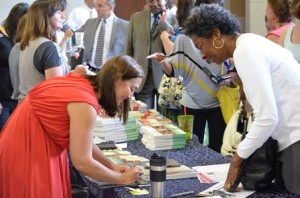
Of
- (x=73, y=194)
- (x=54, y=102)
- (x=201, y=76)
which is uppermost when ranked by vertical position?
(x=54, y=102)

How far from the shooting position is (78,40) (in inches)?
201

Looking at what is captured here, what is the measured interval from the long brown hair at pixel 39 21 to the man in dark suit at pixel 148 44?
1.30 metres

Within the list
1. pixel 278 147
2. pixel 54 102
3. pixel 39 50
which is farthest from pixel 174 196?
pixel 39 50

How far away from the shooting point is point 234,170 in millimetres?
1912

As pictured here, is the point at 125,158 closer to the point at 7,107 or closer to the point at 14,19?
the point at 7,107

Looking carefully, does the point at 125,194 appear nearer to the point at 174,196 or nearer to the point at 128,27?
the point at 174,196

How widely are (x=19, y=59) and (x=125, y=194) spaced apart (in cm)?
156

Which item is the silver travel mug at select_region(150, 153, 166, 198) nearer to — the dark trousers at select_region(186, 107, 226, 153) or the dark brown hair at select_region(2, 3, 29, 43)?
the dark trousers at select_region(186, 107, 226, 153)

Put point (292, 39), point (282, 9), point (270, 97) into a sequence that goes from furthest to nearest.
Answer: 1. point (282, 9)
2. point (292, 39)
3. point (270, 97)

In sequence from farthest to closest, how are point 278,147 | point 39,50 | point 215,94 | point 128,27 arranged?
point 128,27 < point 215,94 < point 39,50 < point 278,147

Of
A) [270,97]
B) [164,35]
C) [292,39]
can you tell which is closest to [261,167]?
[270,97]

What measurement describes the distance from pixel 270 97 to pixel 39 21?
1782mm

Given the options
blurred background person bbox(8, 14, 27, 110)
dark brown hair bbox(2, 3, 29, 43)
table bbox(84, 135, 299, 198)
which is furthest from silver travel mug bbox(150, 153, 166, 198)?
dark brown hair bbox(2, 3, 29, 43)

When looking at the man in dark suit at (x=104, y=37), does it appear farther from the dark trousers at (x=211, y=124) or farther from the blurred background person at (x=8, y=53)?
the dark trousers at (x=211, y=124)
